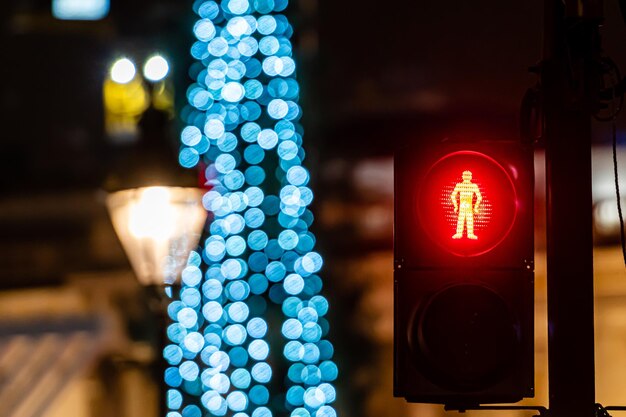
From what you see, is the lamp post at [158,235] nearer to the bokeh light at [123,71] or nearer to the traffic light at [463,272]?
the bokeh light at [123,71]

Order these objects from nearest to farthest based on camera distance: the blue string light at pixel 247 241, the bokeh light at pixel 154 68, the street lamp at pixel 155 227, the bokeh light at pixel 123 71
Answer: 1. the street lamp at pixel 155 227
2. the bokeh light at pixel 154 68
3. the bokeh light at pixel 123 71
4. the blue string light at pixel 247 241

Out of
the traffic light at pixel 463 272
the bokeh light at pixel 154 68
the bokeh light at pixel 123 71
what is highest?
the bokeh light at pixel 123 71

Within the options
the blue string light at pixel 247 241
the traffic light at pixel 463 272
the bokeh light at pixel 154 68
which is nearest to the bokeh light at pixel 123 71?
the bokeh light at pixel 154 68

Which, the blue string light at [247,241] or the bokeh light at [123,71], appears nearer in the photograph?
the bokeh light at [123,71]

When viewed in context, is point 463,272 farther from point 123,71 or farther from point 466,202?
point 123,71

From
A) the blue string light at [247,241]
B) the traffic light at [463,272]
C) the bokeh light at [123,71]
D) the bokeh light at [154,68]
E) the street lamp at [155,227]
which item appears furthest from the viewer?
the blue string light at [247,241]

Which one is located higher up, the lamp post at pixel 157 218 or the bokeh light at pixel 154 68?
the bokeh light at pixel 154 68

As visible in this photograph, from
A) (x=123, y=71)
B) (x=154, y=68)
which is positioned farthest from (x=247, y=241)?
(x=154, y=68)

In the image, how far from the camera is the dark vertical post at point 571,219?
2.92 metres

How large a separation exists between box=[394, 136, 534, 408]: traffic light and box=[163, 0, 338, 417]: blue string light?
5271 mm

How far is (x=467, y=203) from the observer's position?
2.96 m

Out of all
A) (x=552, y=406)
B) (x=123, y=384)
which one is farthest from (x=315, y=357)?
(x=552, y=406)

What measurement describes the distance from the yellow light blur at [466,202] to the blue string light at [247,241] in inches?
207

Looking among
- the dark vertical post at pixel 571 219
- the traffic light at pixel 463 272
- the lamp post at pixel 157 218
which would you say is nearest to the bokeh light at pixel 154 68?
the lamp post at pixel 157 218
